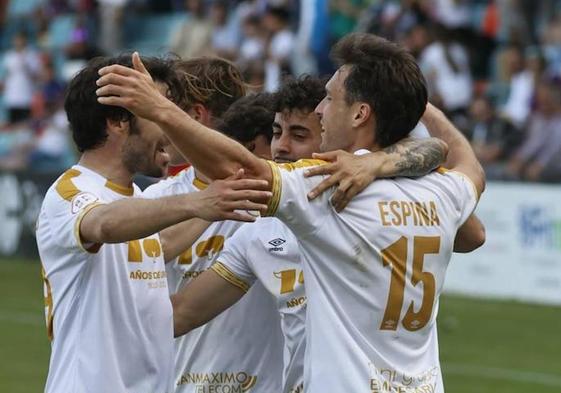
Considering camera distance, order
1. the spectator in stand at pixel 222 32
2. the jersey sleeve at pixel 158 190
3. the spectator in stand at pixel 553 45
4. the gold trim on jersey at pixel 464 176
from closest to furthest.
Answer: the gold trim on jersey at pixel 464 176 → the jersey sleeve at pixel 158 190 → the spectator in stand at pixel 553 45 → the spectator in stand at pixel 222 32

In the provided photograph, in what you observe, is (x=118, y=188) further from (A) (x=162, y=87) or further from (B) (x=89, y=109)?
(A) (x=162, y=87)

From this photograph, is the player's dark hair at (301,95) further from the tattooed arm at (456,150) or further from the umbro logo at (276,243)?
the umbro logo at (276,243)

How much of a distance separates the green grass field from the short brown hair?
5.07 metres

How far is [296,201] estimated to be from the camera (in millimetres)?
4633

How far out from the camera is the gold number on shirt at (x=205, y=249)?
6047mm

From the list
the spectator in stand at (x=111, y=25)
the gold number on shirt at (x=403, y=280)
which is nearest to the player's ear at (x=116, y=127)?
the gold number on shirt at (x=403, y=280)

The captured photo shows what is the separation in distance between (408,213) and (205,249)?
147cm

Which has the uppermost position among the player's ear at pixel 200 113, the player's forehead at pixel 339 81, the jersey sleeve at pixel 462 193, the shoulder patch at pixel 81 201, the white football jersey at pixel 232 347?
the player's forehead at pixel 339 81

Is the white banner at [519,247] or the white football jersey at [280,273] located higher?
the white football jersey at [280,273]

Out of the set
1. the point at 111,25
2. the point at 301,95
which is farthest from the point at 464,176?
the point at 111,25

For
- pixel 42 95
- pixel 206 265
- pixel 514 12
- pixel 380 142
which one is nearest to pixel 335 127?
pixel 380 142

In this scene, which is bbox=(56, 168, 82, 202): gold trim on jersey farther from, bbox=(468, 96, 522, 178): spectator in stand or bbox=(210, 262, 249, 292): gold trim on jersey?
bbox=(468, 96, 522, 178): spectator in stand

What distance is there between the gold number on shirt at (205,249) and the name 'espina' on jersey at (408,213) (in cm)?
141

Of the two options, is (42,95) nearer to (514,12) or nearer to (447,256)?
(514,12)
